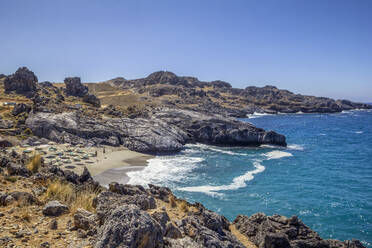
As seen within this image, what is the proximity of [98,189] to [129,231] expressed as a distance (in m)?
9.09

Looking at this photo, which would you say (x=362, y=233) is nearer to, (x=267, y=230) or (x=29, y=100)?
(x=267, y=230)

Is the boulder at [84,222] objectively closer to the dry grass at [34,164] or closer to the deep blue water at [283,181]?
the dry grass at [34,164]

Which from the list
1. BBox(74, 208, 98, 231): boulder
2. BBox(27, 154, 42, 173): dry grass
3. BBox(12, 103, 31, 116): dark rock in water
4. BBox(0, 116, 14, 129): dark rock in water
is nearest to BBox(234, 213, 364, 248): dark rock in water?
BBox(74, 208, 98, 231): boulder

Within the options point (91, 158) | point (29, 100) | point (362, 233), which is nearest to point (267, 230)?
point (362, 233)

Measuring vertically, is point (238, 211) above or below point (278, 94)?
below

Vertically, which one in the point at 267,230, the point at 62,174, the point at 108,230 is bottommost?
the point at 267,230

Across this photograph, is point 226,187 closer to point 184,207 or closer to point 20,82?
point 184,207

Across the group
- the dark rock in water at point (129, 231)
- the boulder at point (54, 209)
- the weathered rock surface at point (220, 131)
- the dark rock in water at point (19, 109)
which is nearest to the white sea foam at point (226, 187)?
the boulder at point (54, 209)

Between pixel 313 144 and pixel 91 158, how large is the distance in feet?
147

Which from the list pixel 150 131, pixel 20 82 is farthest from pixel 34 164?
pixel 20 82

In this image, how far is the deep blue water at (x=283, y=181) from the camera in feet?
69.7

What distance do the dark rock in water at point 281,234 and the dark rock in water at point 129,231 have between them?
7189 mm

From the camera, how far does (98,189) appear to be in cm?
1370

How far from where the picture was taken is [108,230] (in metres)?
5.52
